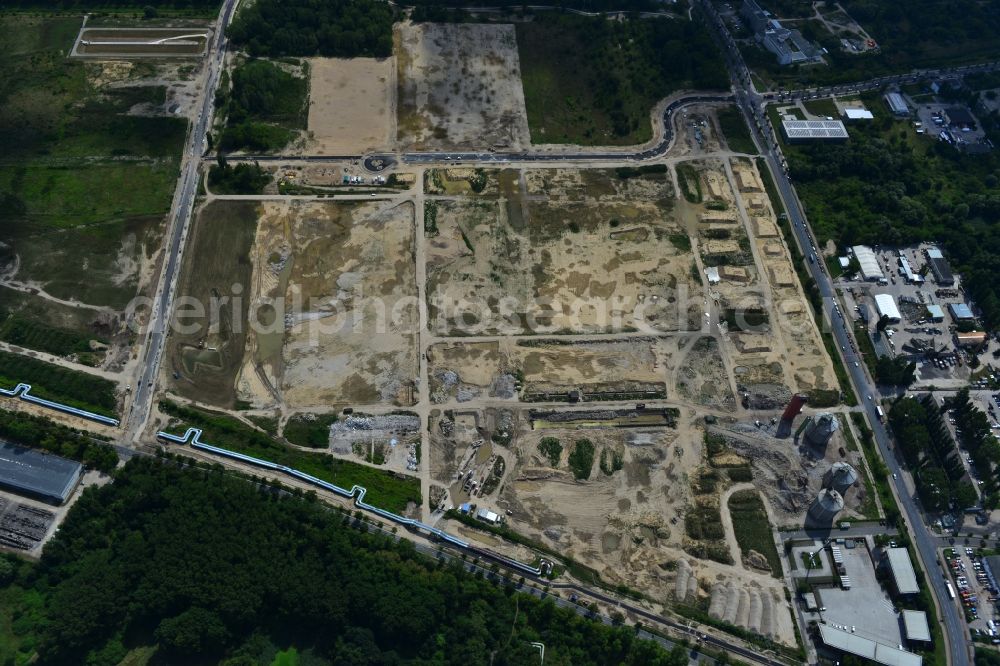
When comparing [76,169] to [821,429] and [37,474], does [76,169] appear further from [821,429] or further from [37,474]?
[821,429]

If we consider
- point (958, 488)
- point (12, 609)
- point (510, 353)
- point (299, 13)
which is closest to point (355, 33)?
point (299, 13)

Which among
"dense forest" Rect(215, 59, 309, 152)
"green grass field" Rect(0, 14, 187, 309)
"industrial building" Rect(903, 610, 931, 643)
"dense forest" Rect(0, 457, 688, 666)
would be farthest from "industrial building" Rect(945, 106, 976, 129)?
"green grass field" Rect(0, 14, 187, 309)

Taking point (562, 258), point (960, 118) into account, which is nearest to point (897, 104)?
point (960, 118)

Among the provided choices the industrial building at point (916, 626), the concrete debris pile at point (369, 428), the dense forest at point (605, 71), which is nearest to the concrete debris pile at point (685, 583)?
the industrial building at point (916, 626)

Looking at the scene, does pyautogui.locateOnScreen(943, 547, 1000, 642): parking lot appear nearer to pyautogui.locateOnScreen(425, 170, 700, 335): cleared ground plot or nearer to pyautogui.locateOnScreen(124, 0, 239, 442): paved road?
pyautogui.locateOnScreen(425, 170, 700, 335): cleared ground plot

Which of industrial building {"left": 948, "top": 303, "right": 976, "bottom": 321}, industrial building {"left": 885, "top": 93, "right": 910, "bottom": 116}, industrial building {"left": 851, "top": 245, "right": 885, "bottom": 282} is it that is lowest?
industrial building {"left": 948, "top": 303, "right": 976, "bottom": 321}
